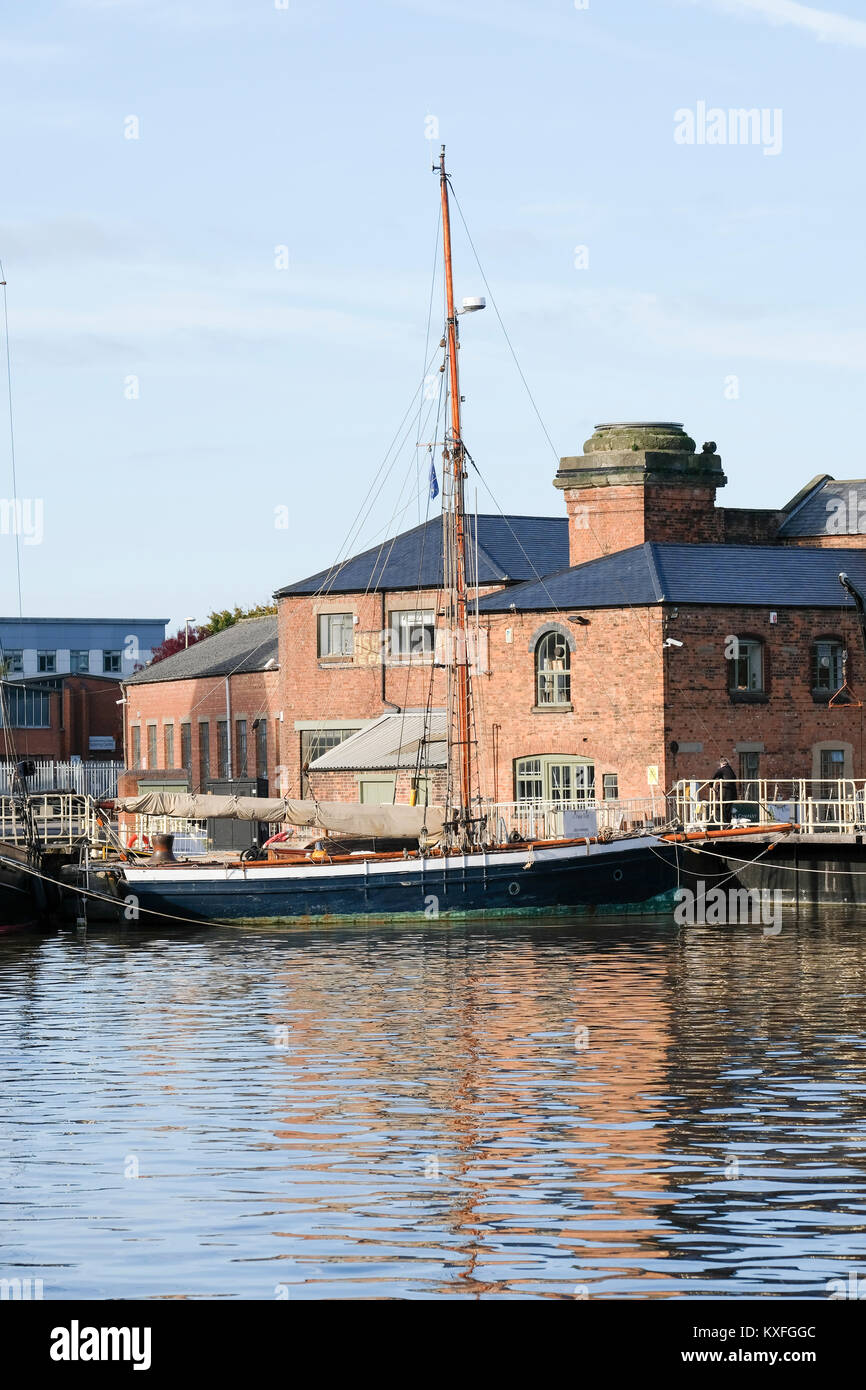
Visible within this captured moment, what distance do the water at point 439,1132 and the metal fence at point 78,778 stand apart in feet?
169

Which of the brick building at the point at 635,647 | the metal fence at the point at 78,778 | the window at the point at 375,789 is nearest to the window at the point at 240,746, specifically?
the metal fence at the point at 78,778

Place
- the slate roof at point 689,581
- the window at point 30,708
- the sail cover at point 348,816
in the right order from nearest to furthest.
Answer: the sail cover at point 348,816 → the slate roof at point 689,581 → the window at point 30,708

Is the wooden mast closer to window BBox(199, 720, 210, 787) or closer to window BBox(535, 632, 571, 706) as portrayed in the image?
window BBox(535, 632, 571, 706)

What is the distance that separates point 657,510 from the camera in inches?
2397

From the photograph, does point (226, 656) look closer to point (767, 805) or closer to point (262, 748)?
point (262, 748)

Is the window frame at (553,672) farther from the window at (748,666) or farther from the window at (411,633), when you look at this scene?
the window at (411,633)

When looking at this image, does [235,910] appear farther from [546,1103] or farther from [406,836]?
[546,1103]

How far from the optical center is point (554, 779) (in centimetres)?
5372

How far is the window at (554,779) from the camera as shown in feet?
173

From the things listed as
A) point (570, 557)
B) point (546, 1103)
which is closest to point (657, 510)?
point (570, 557)

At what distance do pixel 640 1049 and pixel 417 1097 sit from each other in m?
4.20

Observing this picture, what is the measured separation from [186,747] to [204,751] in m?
1.99

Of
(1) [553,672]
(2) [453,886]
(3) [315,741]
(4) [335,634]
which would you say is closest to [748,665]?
(1) [553,672]
